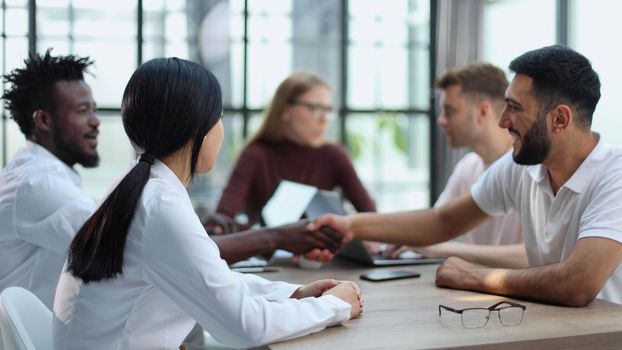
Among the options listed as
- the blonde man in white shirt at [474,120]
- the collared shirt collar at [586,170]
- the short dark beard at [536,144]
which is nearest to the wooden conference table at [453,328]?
the collared shirt collar at [586,170]

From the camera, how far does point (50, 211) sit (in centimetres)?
243

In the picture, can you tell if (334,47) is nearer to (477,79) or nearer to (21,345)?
(477,79)

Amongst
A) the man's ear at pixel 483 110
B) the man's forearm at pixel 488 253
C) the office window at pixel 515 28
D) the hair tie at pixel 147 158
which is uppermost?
the office window at pixel 515 28

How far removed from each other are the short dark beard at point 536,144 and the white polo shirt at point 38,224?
1.29 meters

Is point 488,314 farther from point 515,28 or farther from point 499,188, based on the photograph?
point 515,28

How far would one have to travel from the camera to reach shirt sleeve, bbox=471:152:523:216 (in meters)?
2.66

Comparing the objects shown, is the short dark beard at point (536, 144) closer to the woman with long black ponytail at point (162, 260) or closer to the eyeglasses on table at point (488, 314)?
the eyeglasses on table at point (488, 314)

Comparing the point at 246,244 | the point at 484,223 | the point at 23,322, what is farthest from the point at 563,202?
the point at 23,322

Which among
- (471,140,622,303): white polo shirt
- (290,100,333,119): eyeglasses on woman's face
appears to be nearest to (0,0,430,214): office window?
(290,100,333,119): eyeglasses on woman's face

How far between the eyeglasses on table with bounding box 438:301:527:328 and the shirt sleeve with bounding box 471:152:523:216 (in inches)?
31.0

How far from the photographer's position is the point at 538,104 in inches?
93.7

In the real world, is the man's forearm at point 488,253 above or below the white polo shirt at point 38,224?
below

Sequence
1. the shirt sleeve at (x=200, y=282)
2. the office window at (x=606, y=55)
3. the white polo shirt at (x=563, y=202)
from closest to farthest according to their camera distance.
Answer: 1. the shirt sleeve at (x=200, y=282)
2. the white polo shirt at (x=563, y=202)
3. the office window at (x=606, y=55)

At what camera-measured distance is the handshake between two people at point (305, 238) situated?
267cm
